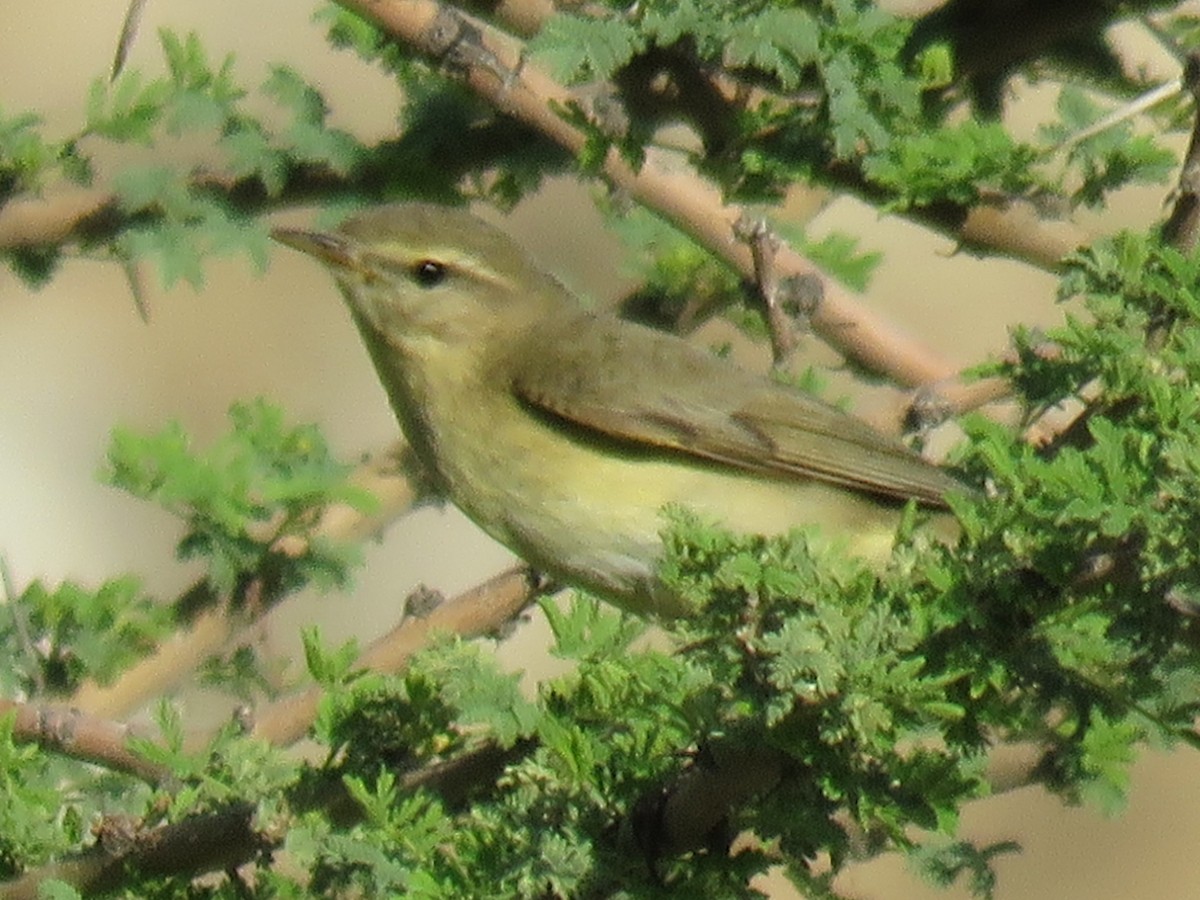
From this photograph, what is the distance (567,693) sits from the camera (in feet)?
9.52

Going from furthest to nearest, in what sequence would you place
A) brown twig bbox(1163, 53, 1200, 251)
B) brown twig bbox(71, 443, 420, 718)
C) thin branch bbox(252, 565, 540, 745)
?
brown twig bbox(71, 443, 420, 718)
thin branch bbox(252, 565, 540, 745)
brown twig bbox(1163, 53, 1200, 251)

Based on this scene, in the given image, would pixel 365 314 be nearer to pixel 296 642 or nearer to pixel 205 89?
pixel 205 89

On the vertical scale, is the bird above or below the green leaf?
below

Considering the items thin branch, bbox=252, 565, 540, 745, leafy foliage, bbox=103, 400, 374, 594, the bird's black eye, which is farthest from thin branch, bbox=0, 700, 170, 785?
the bird's black eye

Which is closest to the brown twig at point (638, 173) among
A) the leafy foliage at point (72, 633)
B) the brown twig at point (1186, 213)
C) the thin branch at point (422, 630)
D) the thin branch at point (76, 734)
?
the thin branch at point (422, 630)

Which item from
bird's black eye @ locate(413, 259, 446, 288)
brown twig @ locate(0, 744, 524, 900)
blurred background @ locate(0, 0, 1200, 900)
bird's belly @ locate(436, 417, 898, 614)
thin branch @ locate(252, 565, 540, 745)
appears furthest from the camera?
blurred background @ locate(0, 0, 1200, 900)

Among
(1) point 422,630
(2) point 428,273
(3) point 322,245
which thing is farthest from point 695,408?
(1) point 422,630

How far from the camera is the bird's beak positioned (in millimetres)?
4332

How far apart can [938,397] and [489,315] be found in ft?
4.24

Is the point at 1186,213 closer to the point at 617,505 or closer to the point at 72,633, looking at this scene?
the point at 617,505

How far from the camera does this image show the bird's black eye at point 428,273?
15.3 feet

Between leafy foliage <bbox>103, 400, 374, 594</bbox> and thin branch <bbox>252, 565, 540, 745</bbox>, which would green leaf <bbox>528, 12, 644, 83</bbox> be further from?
leafy foliage <bbox>103, 400, 374, 594</bbox>

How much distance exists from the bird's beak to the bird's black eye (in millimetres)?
143

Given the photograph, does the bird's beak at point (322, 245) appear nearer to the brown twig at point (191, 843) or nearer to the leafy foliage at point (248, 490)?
the leafy foliage at point (248, 490)
